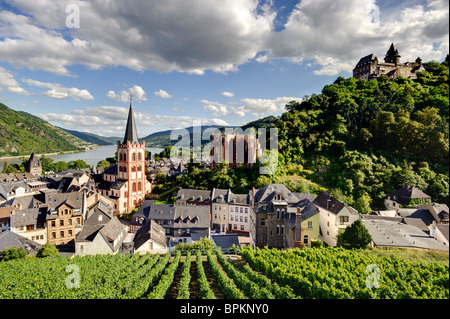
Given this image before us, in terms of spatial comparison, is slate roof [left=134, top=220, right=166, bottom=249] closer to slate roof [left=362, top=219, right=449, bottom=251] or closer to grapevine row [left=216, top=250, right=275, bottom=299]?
grapevine row [left=216, top=250, right=275, bottom=299]

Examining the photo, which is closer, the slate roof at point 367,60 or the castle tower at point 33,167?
the slate roof at point 367,60

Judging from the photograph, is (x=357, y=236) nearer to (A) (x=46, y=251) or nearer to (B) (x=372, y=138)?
(A) (x=46, y=251)

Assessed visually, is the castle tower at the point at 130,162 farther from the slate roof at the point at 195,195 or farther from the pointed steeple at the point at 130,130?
the slate roof at the point at 195,195

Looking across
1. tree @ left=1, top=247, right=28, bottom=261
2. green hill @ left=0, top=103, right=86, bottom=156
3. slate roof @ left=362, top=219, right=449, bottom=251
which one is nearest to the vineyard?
slate roof @ left=362, top=219, right=449, bottom=251

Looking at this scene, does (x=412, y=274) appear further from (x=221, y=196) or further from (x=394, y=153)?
(x=394, y=153)

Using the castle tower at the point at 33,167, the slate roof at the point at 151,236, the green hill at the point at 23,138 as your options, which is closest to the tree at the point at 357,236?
the slate roof at the point at 151,236

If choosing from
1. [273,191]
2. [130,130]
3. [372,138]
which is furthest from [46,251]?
[372,138]
